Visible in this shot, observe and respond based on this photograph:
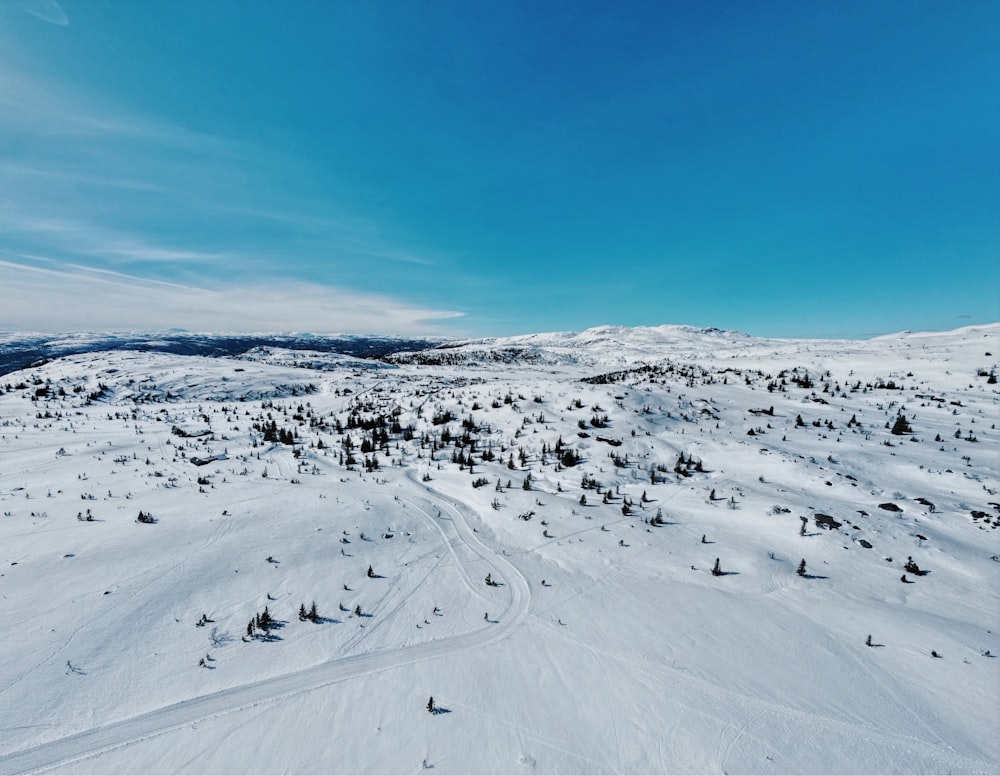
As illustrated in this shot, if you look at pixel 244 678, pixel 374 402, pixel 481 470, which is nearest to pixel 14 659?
pixel 244 678

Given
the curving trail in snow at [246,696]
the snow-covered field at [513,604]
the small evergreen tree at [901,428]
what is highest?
the small evergreen tree at [901,428]

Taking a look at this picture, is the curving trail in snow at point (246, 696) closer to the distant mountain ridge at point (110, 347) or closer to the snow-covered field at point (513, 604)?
the snow-covered field at point (513, 604)

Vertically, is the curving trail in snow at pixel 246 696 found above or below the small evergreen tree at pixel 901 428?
below

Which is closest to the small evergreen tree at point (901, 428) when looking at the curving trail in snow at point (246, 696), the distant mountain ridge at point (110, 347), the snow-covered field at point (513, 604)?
the snow-covered field at point (513, 604)

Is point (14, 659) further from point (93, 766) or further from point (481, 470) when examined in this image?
point (481, 470)

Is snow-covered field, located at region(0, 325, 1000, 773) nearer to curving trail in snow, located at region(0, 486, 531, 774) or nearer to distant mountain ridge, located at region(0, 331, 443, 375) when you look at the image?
curving trail in snow, located at region(0, 486, 531, 774)

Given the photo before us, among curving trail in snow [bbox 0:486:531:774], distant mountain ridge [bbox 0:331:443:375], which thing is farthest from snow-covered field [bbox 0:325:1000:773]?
distant mountain ridge [bbox 0:331:443:375]
